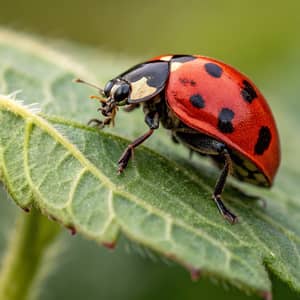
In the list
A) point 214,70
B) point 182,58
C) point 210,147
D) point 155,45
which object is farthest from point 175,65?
point 155,45

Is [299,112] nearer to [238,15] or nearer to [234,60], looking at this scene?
[234,60]

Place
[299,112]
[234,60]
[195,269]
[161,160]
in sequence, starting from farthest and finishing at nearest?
[234,60], [299,112], [161,160], [195,269]

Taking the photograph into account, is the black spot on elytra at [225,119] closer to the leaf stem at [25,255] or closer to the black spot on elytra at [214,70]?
the black spot on elytra at [214,70]

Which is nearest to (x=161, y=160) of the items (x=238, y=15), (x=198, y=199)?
(x=198, y=199)

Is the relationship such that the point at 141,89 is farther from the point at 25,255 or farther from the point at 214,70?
the point at 25,255

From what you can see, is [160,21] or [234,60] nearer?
[234,60]

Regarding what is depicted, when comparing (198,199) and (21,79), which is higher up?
(198,199)
